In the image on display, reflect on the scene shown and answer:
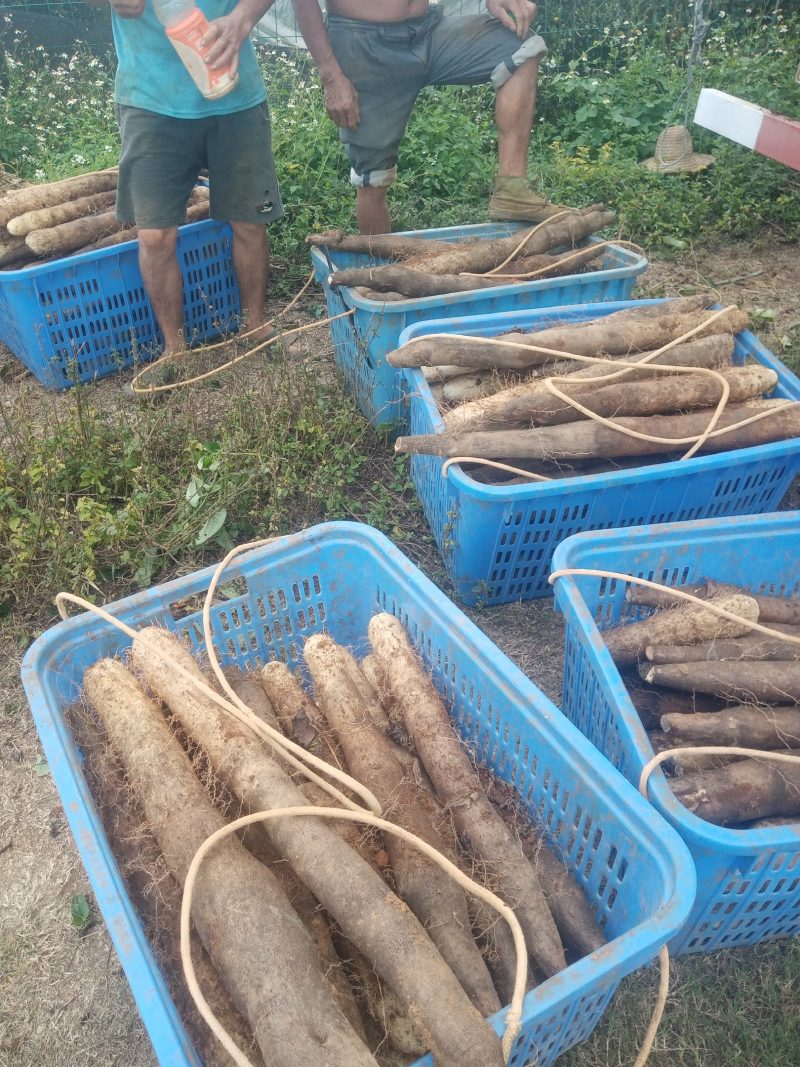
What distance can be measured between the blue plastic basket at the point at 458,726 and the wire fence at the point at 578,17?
22.6 feet

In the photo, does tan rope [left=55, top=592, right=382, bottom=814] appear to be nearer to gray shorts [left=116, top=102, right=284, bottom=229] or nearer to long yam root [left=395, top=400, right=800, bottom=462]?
long yam root [left=395, top=400, right=800, bottom=462]

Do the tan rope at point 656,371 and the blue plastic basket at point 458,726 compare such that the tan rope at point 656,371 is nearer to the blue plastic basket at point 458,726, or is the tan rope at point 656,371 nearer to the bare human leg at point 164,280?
the blue plastic basket at point 458,726

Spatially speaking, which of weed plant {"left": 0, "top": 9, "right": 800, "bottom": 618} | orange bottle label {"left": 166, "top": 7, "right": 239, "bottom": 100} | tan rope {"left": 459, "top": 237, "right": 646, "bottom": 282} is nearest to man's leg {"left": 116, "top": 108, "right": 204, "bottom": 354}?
orange bottle label {"left": 166, "top": 7, "right": 239, "bottom": 100}

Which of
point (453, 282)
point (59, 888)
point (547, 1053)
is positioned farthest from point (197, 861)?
point (453, 282)

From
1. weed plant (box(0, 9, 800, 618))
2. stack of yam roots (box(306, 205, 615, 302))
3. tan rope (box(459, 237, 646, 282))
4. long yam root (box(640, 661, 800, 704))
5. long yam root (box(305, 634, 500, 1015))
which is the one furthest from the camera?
tan rope (box(459, 237, 646, 282))

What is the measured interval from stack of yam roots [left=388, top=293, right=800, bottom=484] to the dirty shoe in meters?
1.32

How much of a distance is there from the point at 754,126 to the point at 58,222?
3.36 meters

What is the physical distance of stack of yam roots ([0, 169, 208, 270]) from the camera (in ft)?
13.3

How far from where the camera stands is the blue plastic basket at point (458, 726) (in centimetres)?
146

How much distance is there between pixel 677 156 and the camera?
6.04m

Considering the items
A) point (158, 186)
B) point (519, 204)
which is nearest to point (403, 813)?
point (158, 186)

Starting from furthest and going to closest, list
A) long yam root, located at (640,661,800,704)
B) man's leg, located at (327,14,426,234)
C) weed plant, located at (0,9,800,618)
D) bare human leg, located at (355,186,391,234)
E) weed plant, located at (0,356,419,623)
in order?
bare human leg, located at (355,186,391,234), man's leg, located at (327,14,426,234), weed plant, located at (0,9,800,618), weed plant, located at (0,356,419,623), long yam root, located at (640,661,800,704)

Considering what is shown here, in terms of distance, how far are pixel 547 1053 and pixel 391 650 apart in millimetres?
995

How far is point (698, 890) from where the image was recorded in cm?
181
